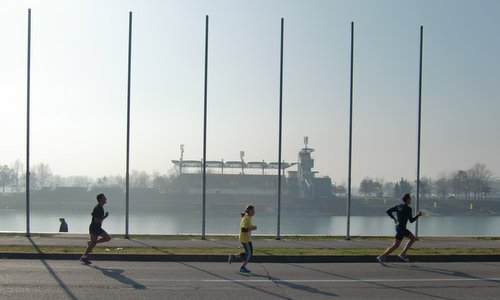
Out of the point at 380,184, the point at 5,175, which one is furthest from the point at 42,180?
the point at 380,184

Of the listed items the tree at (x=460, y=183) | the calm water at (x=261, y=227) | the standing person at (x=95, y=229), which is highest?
the standing person at (x=95, y=229)

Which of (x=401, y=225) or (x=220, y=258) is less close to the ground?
(x=401, y=225)

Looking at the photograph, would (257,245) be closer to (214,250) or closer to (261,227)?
(214,250)

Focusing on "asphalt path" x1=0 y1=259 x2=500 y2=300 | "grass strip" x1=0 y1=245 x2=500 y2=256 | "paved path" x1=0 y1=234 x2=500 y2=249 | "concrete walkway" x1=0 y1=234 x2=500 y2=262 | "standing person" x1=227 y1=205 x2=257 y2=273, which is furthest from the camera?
"paved path" x1=0 y1=234 x2=500 y2=249

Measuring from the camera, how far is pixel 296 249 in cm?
1620

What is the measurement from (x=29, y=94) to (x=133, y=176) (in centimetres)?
15899

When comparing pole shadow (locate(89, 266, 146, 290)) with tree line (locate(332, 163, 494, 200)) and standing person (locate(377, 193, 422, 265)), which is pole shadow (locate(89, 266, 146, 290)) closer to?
standing person (locate(377, 193, 422, 265))

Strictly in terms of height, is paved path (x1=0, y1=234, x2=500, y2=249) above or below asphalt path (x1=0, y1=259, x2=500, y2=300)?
below

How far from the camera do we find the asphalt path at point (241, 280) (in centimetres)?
977

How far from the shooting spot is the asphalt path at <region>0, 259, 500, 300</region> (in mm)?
9773

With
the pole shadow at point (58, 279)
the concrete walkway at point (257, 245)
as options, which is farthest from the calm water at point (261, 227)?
the pole shadow at point (58, 279)

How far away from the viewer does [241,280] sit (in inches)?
444

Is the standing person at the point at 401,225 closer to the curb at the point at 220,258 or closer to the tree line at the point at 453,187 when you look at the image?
the curb at the point at 220,258

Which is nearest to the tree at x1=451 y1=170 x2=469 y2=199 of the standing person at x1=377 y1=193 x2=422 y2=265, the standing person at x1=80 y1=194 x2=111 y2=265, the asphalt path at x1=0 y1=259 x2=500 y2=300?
the standing person at x1=377 y1=193 x2=422 y2=265
